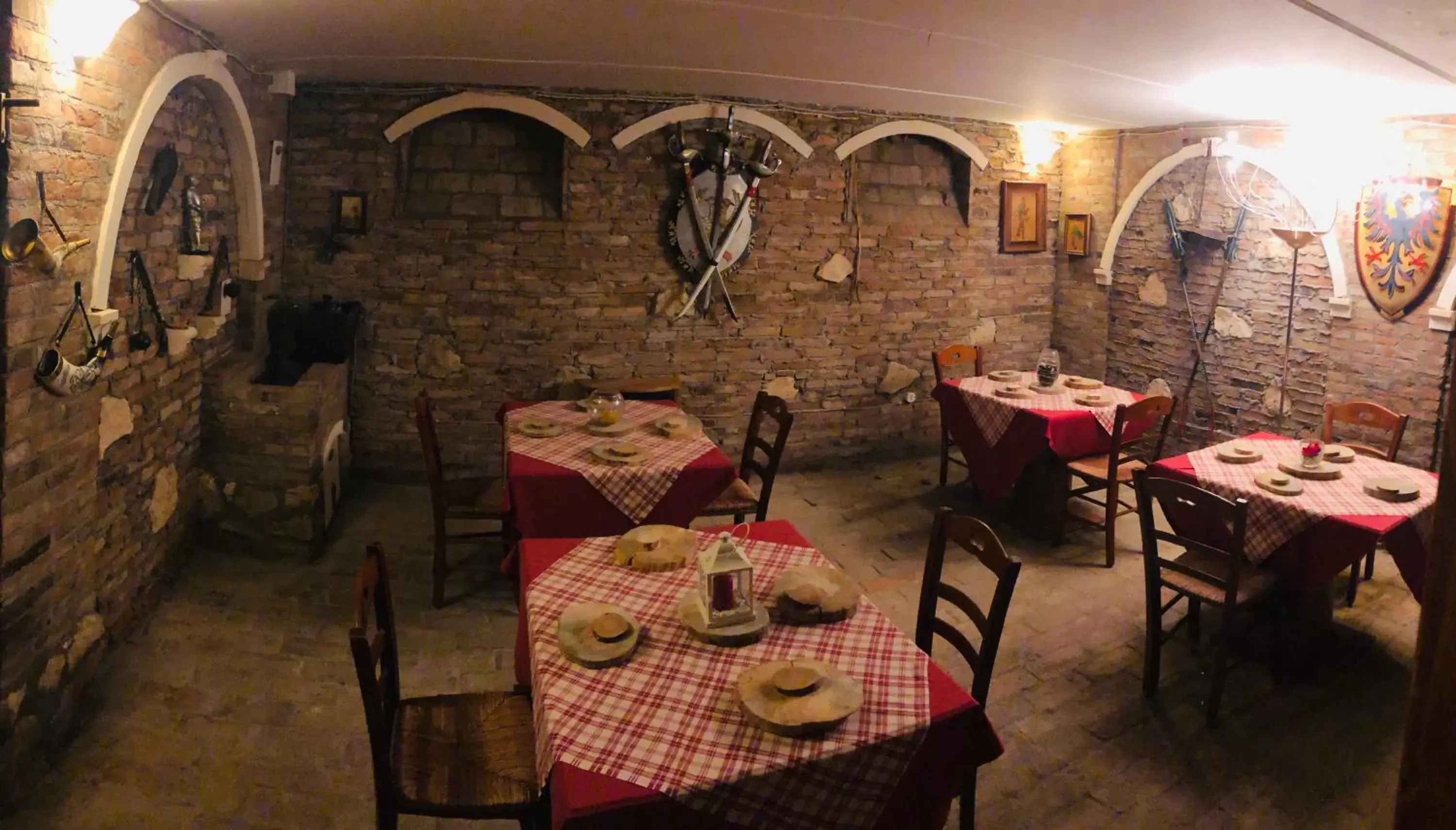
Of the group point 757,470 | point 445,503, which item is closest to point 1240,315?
point 757,470

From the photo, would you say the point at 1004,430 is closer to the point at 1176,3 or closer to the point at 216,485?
the point at 1176,3

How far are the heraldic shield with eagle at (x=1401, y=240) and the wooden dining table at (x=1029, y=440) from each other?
1.47 meters

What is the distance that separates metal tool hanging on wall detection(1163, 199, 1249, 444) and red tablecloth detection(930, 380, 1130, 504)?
1.63m

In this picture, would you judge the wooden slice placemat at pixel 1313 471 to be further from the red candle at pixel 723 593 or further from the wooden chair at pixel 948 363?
the red candle at pixel 723 593

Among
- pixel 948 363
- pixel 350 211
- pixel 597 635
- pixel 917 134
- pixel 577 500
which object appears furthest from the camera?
pixel 917 134

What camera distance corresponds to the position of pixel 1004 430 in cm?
513

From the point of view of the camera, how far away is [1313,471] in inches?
153

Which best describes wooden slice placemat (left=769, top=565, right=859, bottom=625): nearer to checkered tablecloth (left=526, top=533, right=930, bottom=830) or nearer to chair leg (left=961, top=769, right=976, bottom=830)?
checkered tablecloth (left=526, top=533, right=930, bottom=830)

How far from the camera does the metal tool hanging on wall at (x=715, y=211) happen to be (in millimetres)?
5754

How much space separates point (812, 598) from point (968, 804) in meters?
0.81

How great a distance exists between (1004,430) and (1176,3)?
256 centimetres

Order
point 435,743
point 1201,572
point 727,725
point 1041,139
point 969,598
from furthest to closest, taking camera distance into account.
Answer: point 1041,139, point 1201,572, point 969,598, point 435,743, point 727,725

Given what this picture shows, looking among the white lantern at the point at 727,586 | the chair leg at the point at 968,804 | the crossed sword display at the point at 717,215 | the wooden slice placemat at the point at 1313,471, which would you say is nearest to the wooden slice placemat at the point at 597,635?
the white lantern at the point at 727,586

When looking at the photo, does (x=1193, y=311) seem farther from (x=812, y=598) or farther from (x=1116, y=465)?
(x=812, y=598)
